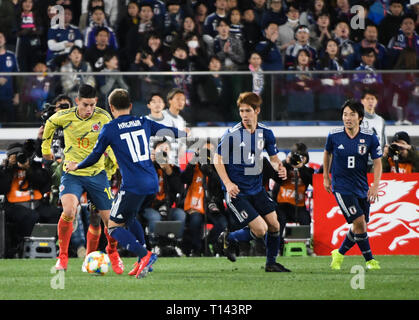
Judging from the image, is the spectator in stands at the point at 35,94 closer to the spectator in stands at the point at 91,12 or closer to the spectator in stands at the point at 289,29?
the spectator in stands at the point at 91,12

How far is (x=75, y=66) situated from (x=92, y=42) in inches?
30.6

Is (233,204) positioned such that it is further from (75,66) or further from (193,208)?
(75,66)

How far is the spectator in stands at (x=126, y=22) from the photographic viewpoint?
18.4m

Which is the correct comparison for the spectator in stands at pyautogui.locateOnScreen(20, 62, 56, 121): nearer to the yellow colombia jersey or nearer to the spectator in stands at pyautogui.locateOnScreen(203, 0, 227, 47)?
the spectator in stands at pyautogui.locateOnScreen(203, 0, 227, 47)

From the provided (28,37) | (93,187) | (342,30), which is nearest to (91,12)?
(28,37)

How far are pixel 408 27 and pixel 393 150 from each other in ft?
14.7

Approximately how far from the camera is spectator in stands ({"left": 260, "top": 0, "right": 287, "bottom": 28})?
1862 cm

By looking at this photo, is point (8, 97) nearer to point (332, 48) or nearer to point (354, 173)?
point (332, 48)

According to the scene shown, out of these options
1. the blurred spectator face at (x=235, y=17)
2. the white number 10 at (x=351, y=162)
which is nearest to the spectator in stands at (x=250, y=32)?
the blurred spectator face at (x=235, y=17)

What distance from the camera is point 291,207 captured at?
1462cm

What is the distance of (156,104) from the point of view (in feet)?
48.5

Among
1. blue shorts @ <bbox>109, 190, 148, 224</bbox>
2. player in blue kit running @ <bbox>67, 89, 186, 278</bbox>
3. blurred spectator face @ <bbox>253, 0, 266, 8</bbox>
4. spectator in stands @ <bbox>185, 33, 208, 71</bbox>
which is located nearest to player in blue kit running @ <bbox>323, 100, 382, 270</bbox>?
player in blue kit running @ <bbox>67, 89, 186, 278</bbox>

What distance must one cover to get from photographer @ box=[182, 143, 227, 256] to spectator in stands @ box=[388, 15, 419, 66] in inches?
206

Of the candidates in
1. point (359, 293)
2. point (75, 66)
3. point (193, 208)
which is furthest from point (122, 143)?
point (75, 66)
